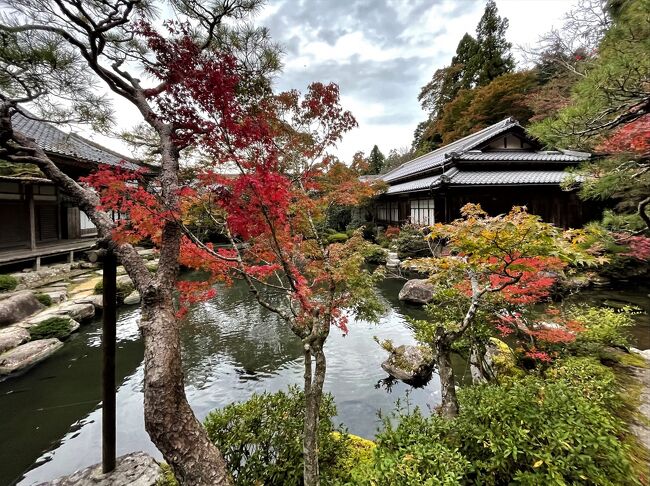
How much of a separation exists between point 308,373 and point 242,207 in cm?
193

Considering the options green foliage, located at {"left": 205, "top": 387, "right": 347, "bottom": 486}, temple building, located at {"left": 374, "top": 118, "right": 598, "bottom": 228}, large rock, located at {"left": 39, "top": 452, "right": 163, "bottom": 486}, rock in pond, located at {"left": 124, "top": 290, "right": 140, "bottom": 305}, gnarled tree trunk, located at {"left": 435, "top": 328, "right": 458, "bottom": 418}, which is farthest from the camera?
temple building, located at {"left": 374, "top": 118, "right": 598, "bottom": 228}

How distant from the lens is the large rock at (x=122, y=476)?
331 cm

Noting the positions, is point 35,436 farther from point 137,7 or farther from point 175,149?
point 137,7

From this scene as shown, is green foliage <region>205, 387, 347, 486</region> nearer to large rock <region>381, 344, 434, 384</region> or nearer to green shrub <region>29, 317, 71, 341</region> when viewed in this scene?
large rock <region>381, 344, 434, 384</region>

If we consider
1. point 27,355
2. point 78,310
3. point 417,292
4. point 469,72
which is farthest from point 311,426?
point 469,72

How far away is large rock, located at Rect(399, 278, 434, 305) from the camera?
999cm

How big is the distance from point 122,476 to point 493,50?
125 ft

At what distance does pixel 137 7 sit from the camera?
4082 mm

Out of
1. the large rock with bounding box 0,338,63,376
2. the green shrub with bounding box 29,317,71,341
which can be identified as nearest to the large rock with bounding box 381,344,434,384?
the large rock with bounding box 0,338,63,376

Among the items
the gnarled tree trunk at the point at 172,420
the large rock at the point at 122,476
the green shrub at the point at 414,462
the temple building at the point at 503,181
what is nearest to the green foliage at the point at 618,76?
the green shrub at the point at 414,462

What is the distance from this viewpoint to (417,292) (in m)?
10.2

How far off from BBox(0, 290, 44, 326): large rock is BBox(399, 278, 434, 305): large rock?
10.6 metres

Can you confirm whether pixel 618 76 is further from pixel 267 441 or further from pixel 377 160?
pixel 377 160

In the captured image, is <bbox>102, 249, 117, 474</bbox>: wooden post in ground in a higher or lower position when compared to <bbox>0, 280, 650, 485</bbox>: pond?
higher
